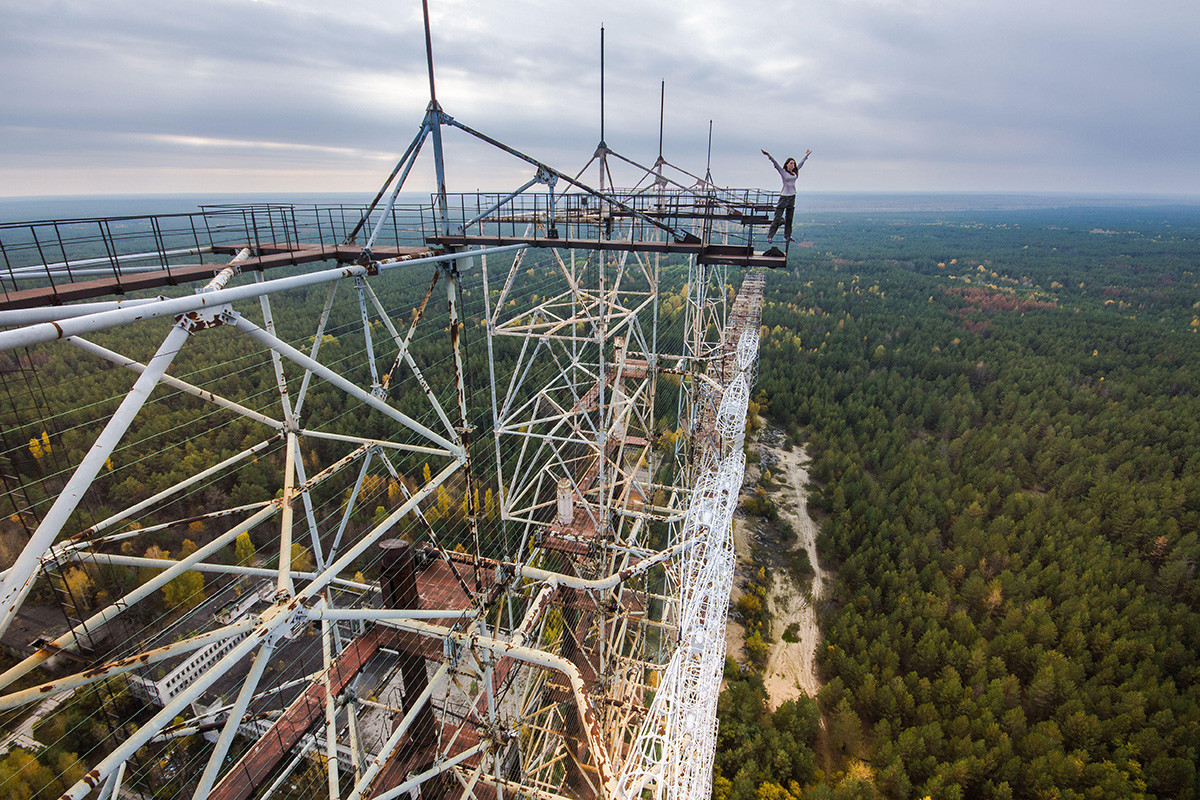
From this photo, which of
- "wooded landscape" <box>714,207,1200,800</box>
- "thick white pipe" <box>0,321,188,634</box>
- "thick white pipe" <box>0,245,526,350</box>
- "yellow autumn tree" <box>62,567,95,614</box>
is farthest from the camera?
"wooded landscape" <box>714,207,1200,800</box>

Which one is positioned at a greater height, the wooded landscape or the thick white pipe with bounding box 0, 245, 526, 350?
the thick white pipe with bounding box 0, 245, 526, 350

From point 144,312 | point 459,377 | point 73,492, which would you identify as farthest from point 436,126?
point 73,492

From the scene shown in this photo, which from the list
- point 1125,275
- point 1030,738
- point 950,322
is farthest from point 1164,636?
point 1125,275

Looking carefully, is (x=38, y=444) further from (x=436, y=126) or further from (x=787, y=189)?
(x=787, y=189)

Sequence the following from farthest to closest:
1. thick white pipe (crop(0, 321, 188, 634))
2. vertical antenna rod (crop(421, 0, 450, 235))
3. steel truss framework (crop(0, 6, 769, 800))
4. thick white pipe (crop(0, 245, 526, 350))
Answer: vertical antenna rod (crop(421, 0, 450, 235)) < steel truss framework (crop(0, 6, 769, 800)) < thick white pipe (crop(0, 321, 188, 634)) < thick white pipe (crop(0, 245, 526, 350))

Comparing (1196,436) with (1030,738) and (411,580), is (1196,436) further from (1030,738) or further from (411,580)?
(411,580)

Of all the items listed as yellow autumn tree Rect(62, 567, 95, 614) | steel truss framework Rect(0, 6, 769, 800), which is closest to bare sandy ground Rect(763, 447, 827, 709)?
steel truss framework Rect(0, 6, 769, 800)

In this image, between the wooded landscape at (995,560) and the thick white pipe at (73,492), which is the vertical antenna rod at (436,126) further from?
the wooded landscape at (995,560)

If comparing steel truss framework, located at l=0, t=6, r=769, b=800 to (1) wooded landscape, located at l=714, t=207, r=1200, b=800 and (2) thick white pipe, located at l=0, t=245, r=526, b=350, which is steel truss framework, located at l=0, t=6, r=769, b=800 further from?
(1) wooded landscape, located at l=714, t=207, r=1200, b=800
